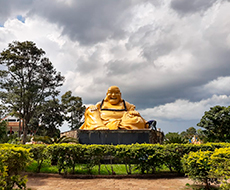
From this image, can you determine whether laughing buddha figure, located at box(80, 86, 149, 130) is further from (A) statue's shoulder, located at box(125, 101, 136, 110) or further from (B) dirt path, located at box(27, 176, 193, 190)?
(B) dirt path, located at box(27, 176, 193, 190)

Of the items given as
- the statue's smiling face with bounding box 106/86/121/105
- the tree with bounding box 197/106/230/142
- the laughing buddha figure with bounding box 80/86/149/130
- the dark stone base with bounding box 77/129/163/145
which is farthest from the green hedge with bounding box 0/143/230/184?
the tree with bounding box 197/106/230/142

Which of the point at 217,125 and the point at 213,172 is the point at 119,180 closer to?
the point at 213,172

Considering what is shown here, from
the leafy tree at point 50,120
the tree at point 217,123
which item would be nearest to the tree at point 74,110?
the leafy tree at point 50,120

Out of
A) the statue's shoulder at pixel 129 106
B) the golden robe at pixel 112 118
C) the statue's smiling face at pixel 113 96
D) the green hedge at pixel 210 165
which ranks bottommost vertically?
the green hedge at pixel 210 165

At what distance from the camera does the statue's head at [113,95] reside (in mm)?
10571

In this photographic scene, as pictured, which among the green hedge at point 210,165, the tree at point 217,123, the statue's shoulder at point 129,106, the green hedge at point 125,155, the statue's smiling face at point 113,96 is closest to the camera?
the green hedge at point 210,165

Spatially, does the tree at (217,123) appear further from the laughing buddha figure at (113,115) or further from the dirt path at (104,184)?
the dirt path at (104,184)

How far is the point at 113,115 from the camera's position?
9906mm

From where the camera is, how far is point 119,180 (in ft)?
18.8

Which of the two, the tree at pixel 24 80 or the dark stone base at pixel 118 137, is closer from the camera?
the dark stone base at pixel 118 137

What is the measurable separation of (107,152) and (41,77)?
15.5 metres

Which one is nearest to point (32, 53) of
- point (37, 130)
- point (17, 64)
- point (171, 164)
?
point (17, 64)

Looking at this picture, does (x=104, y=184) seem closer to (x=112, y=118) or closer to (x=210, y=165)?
(x=210, y=165)

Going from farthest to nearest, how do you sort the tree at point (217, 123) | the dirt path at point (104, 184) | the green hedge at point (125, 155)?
the tree at point (217, 123)
the green hedge at point (125, 155)
the dirt path at point (104, 184)
